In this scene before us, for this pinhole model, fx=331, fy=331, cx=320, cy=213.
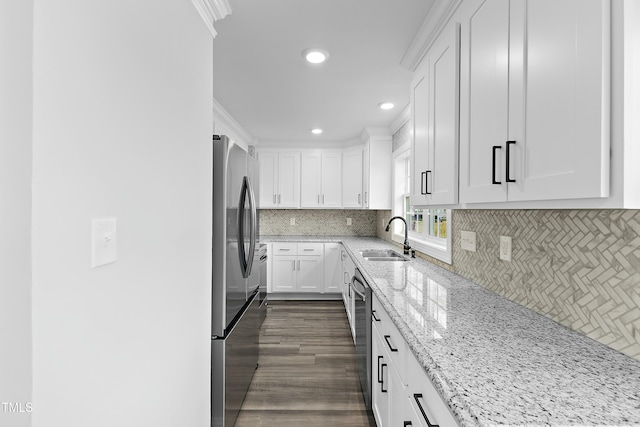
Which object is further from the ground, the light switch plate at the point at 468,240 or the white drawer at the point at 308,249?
the light switch plate at the point at 468,240

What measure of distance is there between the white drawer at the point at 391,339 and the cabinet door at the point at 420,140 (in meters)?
0.66

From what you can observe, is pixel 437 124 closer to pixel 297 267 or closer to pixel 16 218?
pixel 16 218

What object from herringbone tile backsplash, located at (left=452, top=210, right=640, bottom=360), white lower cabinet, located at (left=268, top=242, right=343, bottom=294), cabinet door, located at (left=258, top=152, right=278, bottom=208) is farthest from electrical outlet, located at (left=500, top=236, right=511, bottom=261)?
cabinet door, located at (left=258, top=152, right=278, bottom=208)

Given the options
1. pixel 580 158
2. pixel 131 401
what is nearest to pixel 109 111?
pixel 131 401

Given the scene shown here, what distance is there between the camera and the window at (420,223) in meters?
2.49

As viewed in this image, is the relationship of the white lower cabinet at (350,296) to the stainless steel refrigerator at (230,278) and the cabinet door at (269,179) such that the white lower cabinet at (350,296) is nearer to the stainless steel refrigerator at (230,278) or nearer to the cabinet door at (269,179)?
the stainless steel refrigerator at (230,278)

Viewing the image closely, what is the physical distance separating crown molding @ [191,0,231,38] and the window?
1569 millimetres

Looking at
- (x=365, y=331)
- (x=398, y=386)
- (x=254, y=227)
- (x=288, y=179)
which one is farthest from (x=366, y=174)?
(x=398, y=386)

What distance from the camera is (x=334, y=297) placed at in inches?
188

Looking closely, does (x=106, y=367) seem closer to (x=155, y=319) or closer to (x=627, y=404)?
(x=155, y=319)

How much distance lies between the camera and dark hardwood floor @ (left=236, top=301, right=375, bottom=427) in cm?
209

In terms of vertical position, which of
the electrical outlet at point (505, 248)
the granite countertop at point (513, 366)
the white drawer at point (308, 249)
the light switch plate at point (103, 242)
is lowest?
the white drawer at point (308, 249)

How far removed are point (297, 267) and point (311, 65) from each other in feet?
9.79

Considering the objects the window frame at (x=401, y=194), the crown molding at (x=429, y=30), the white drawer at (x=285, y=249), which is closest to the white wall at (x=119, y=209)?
the crown molding at (x=429, y=30)
